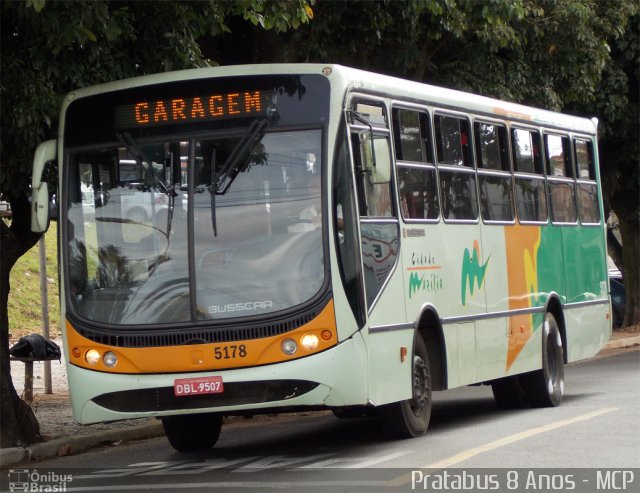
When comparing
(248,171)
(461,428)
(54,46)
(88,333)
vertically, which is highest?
(54,46)

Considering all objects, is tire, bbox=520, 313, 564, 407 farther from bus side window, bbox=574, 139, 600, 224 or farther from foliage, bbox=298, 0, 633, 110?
foliage, bbox=298, 0, 633, 110

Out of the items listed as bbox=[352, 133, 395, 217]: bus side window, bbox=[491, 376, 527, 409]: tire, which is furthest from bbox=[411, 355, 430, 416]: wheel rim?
bbox=[491, 376, 527, 409]: tire

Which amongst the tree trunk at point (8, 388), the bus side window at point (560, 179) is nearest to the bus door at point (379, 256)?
the tree trunk at point (8, 388)

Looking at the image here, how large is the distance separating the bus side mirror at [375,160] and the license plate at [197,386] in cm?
205

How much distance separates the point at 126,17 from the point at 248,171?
2.13 m

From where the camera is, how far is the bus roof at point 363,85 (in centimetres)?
1079

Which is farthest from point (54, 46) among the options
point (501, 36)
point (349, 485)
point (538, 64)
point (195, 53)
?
point (538, 64)

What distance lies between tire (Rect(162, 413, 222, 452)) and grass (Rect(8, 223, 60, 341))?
17.7 metres

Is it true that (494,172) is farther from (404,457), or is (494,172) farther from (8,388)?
(8,388)

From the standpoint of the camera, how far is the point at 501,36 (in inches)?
730

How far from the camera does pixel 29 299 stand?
35031 millimetres

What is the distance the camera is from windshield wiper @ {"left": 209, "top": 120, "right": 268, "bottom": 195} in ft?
34.8

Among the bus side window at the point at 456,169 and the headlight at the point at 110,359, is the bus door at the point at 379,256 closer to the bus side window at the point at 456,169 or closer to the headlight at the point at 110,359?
the bus side window at the point at 456,169

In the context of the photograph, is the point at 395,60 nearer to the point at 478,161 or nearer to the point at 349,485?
the point at 478,161
